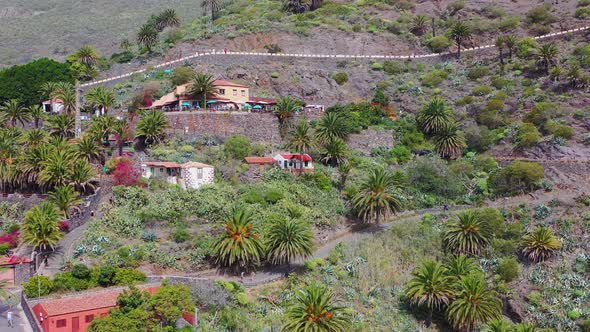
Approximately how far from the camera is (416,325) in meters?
53.0

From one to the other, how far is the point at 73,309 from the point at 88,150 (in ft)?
66.2

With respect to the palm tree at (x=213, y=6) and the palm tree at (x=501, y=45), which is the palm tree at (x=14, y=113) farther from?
the palm tree at (x=501, y=45)

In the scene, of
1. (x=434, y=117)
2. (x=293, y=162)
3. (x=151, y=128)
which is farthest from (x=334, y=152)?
(x=151, y=128)

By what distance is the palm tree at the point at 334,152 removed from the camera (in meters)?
69.1

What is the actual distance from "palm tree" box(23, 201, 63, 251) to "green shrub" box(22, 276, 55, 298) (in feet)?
13.9

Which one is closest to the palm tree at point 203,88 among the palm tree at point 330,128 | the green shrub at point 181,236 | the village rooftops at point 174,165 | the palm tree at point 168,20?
the village rooftops at point 174,165

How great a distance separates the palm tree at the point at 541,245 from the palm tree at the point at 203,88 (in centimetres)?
3359

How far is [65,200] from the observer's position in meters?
57.1

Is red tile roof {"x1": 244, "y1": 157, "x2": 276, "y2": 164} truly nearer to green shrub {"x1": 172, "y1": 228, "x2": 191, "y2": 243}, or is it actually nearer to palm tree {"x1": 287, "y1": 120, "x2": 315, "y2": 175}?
palm tree {"x1": 287, "y1": 120, "x2": 315, "y2": 175}

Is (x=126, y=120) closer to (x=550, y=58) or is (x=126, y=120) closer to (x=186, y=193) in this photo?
(x=186, y=193)

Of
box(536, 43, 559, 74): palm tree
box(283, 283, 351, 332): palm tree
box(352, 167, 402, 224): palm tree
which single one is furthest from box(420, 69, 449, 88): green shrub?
box(283, 283, 351, 332): palm tree

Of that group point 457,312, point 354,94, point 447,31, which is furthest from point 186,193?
point 447,31

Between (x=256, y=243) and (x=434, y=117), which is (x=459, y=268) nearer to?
(x=256, y=243)

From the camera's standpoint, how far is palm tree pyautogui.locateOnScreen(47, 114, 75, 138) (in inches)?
2776
